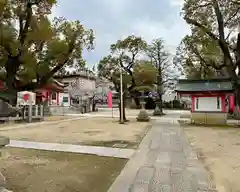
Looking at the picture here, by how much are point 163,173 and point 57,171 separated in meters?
2.38

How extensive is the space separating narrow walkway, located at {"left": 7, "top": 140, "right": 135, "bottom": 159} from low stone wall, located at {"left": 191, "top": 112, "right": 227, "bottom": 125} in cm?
1128

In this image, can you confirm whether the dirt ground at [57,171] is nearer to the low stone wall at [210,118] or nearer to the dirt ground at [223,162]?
the dirt ground at [223,162]

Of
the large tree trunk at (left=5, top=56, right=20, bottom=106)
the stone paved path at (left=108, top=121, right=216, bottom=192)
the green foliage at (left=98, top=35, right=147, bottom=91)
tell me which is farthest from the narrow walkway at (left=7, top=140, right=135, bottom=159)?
the green foliage at (left=98, top=35, right=147, bottom=91)

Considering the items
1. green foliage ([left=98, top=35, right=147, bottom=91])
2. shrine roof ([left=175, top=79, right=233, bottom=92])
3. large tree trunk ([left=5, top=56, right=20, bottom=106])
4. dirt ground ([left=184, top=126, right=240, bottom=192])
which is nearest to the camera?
dirt ground ([left=184, top=126, right=240, bottom=192])

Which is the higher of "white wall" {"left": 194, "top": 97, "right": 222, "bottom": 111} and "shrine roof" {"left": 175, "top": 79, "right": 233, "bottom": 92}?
"shrine roof" {"left": 175, "top": 79, "right": 233, "bottom": 92}

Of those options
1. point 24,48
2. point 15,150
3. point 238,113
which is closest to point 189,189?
point 15,150

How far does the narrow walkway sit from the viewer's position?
307 inches

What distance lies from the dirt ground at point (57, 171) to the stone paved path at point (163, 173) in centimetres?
34

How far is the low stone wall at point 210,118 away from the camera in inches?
706

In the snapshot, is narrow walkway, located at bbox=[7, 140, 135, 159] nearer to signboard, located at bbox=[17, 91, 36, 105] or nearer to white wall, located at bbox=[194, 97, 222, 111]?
signboard, located at bbox=[17, 91, 36, 105]

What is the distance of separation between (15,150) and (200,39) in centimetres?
1857

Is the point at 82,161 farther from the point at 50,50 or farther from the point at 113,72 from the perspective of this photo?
the point at 113,72

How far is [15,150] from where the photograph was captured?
835cm

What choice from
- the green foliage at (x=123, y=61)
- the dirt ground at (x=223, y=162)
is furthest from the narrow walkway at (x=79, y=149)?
the green foliage at (x=123, y=61)
